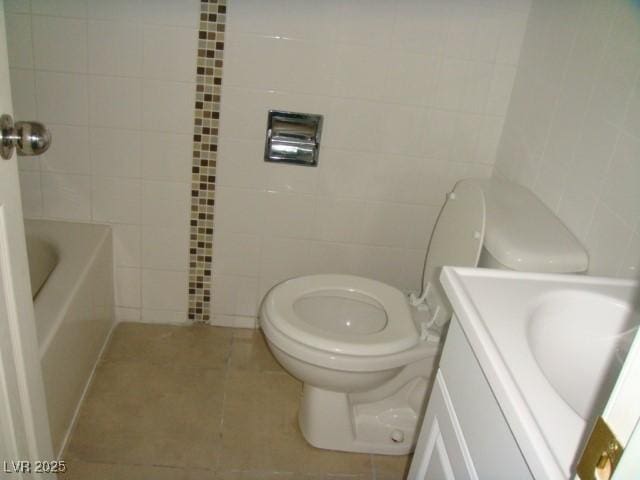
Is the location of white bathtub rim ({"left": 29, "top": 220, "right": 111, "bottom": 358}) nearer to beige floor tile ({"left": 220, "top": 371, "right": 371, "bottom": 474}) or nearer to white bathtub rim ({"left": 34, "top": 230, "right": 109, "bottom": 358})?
white bathtub rim ({"left": 34, "top": 230, "right": 109, "bottom": 358})

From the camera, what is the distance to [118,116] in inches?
74.6

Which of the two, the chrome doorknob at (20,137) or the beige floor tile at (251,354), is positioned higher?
the chrome doorknob at (20,137)

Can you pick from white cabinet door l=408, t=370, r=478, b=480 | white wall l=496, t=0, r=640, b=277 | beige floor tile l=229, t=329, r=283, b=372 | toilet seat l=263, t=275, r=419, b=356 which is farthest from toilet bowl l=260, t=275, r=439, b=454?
white wall l=496, t=0, r=640, b=277

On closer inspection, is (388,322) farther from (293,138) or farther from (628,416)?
(628,416)

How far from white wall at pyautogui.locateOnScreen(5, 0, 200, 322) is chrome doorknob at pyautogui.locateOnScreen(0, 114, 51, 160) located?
1.01 m

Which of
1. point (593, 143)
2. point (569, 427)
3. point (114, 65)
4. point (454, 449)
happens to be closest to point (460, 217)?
point (593, 143)

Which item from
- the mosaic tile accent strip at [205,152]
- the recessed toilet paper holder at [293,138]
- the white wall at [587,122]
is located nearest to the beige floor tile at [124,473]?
the mosaic tile accent strip at [205,152]

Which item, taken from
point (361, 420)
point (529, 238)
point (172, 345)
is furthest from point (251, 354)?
point (529, 238)

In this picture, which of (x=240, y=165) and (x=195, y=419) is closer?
(x=195, y=419)

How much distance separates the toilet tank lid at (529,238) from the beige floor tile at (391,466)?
746 millimetres

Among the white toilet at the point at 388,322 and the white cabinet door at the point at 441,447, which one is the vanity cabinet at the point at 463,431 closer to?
the white cabinet door at the point at 441,447

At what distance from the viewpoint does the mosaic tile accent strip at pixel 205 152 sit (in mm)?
1789

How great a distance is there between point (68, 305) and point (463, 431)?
1211 millimetres

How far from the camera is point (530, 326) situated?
35.0 inches
